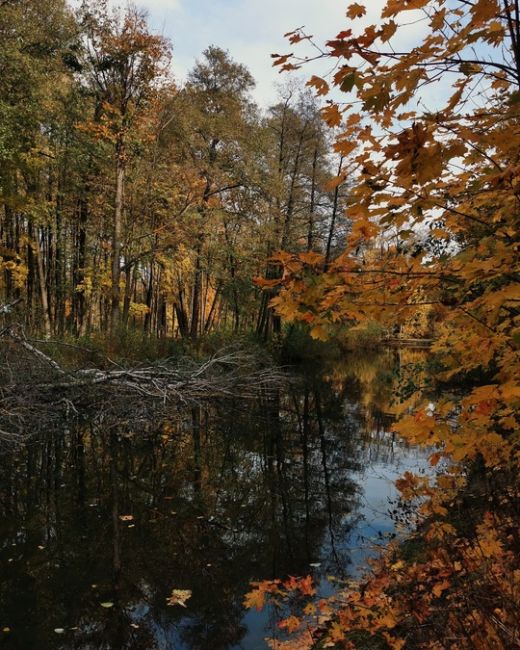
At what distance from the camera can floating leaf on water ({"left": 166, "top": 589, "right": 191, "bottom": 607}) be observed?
4.38m

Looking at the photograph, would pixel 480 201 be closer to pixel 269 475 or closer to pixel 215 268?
pixel 269 475

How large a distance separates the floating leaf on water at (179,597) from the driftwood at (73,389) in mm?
4770

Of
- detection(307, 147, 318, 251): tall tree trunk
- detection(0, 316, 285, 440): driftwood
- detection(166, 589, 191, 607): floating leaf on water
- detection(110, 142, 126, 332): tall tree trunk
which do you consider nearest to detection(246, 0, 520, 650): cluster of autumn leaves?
detection(166, 589, 191, 607): floating leaf on water

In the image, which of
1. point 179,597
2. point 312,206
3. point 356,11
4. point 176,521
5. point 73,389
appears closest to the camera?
point 356,11

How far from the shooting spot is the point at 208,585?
15.5 feet

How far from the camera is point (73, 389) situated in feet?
34.0

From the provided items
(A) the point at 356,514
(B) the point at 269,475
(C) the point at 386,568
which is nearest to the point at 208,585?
(C) the point at 386,568

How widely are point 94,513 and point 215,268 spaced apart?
14.2 metres

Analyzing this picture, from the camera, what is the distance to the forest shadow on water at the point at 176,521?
4.18 metres

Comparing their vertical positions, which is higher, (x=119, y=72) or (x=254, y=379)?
(x=119, y=72)

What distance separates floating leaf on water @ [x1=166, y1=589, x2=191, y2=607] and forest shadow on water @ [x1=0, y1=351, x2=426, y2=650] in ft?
0.15

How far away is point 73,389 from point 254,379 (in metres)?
5.76

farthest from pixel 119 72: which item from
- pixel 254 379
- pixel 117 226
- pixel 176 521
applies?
pixel 176 521

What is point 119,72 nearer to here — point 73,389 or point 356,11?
point 73,389
